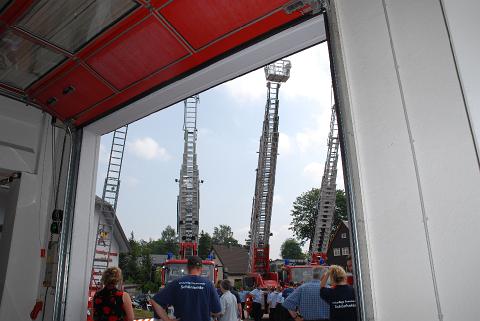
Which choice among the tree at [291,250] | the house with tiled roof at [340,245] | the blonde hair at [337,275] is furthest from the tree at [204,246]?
the blonde hair at [337,275]

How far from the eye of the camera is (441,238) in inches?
78.0

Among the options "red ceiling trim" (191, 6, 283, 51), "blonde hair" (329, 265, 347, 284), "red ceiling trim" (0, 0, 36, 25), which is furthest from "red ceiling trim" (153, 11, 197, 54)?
"blonde hair" (329, 265, 347, 284)

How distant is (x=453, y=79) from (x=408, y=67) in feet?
0.91

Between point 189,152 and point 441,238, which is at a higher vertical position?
A: point 189,152

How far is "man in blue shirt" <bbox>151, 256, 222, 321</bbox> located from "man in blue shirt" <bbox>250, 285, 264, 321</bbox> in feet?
32.2

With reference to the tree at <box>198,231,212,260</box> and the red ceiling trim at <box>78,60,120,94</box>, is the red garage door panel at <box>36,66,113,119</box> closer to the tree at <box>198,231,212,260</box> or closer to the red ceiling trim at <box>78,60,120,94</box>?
the red ceiling trim at <box>78,60,120,94</box>

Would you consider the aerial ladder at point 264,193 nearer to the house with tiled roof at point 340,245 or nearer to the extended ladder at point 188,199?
the extended ladder at point 188,199

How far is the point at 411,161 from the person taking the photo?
7.08 feet

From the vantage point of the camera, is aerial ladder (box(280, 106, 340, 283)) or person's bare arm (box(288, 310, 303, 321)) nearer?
person's bare arm (box(288, 310, 303, 321))

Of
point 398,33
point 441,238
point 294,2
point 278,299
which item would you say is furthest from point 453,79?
point 278,299

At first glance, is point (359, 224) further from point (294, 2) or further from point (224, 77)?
point (224, 77)

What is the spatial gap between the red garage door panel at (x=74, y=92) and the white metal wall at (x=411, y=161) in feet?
10.6

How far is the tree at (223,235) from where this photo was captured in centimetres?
10162

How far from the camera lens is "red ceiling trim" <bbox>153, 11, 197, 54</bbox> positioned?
3518 millimetres
